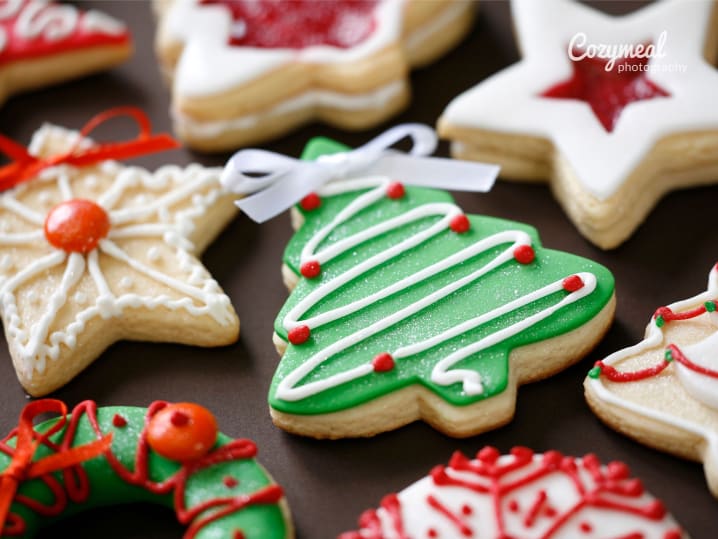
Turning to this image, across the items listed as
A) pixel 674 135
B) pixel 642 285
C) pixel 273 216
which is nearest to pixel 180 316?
pixel 273 216

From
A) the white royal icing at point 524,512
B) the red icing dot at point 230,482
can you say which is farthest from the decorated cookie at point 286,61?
the white royal icing at point 524,512

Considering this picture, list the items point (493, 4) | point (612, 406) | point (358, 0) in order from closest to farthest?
point (612, 406), point (358, 0), point (493, 4)

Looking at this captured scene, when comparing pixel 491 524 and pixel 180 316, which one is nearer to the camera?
pixel 491 524

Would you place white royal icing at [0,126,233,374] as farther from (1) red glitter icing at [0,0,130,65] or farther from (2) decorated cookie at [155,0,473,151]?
(1) red glitter icing at [0,0,130,65]

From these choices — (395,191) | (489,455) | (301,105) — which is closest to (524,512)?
(489,455)

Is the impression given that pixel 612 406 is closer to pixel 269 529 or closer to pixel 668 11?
pixel 269 529

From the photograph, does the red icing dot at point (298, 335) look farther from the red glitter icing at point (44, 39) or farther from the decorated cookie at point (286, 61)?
the red glitter icing at point (44, 39)
